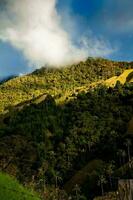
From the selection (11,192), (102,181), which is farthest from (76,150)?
(11,192)

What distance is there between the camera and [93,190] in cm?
14062

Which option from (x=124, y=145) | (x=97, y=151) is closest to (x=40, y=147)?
(x=97, y=151)

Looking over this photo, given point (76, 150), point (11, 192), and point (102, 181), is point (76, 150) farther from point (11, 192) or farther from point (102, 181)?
point (11, 192)

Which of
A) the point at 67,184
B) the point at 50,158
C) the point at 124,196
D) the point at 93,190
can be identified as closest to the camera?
the point at 124,196

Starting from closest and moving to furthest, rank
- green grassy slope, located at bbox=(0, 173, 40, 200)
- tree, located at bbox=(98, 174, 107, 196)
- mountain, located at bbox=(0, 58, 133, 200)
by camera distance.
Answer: green grassy slope, located at bbox=(0, 173, 40, 200) → tree, located at bbox=(98, 174, 107, 196) → mountain, located at bbox=(0, 58, 133, 200)

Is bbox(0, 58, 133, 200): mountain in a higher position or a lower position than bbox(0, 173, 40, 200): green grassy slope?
higher

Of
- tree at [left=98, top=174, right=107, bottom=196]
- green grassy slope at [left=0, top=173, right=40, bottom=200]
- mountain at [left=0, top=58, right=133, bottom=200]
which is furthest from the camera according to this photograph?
mountain at [left=0, top=58, right=133, bottom=200]

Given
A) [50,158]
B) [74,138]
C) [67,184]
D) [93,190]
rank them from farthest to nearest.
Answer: [74,138]
[50,158]
[67,184]
[93,190]

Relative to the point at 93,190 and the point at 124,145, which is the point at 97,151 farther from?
the point at 93,190

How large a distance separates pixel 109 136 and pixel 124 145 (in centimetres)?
1221

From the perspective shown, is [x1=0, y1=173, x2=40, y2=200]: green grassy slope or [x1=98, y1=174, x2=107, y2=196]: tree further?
[x1=98, y1=174, x2=107, y2=196]: tree

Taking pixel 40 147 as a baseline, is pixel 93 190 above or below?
below

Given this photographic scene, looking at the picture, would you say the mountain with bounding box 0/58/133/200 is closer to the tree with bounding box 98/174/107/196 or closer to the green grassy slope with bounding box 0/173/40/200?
the tree with bounding box 98/174/107/196

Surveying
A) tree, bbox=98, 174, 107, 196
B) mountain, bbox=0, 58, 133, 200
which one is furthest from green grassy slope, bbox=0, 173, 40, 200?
tree, bbox=98, 174, 107, 196
